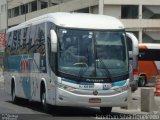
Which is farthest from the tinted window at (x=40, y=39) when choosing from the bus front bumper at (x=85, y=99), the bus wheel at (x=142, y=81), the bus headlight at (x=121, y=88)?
the bus wheel at (x=142, y=81)

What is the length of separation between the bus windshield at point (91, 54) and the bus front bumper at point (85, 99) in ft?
2.18

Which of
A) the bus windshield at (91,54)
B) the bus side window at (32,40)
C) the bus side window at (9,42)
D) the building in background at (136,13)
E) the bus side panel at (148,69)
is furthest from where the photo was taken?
the building in background at (136,13)

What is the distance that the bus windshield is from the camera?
60.1 ft

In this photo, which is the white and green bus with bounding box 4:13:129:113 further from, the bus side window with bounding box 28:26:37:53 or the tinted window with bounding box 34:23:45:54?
the bus side window with bounding box 28:26:37:53

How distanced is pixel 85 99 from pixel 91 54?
152 cm

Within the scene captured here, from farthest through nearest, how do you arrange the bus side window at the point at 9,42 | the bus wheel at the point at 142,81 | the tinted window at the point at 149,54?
the tinted window at the point at 149,54, the bus wheel at the point at 142,81, the bus side window at the point at 9,42

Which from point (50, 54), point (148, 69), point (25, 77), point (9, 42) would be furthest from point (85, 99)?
point (148, 69)

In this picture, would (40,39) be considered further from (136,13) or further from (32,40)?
(136,13)

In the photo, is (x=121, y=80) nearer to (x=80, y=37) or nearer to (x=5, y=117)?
(x=80, y=37)

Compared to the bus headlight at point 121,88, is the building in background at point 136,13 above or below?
above

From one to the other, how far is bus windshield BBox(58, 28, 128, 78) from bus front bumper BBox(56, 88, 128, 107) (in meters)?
0.66

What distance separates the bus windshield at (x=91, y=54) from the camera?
1831 cm

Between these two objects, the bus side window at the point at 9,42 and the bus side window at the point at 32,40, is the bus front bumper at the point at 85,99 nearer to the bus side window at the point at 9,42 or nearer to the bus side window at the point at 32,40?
the bus side window at the point at 32,40

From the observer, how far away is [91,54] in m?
18.5
